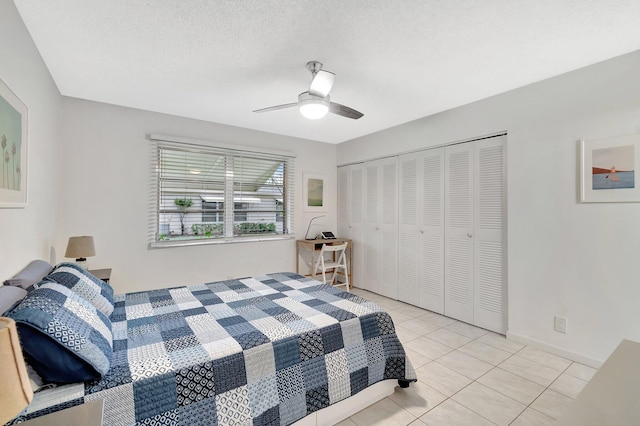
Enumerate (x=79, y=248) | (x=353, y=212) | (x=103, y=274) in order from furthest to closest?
(x=353, y=212)
(x=103, y=274)
(x=79, y=248)

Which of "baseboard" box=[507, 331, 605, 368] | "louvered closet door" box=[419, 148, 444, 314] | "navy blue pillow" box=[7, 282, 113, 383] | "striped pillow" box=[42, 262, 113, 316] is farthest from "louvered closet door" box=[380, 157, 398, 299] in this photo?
"navy blue pillow" box=[7, 282, 113, 383]

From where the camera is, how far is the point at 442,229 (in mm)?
3453

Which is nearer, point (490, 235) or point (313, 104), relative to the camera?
point (313, 104)

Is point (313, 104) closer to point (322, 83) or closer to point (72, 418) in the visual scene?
point (322, 83)

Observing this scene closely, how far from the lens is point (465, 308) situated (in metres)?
3.24

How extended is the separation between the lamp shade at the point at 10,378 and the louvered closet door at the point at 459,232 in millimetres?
3415

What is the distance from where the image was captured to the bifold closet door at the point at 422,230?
3496 mm

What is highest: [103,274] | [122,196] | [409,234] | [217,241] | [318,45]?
[318,45]

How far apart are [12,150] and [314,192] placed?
3.52 metres

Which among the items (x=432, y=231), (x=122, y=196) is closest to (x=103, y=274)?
(x=122, y=196)

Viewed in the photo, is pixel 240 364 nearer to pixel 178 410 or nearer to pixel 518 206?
pixel 178 410

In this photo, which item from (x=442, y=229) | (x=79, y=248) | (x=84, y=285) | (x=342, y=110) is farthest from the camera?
(x=442, y=229)

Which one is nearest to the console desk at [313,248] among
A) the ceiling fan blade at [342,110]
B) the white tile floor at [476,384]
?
→ the white tile floor at [476,384]

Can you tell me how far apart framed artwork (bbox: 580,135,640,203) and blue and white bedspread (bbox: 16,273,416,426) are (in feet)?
6.40
